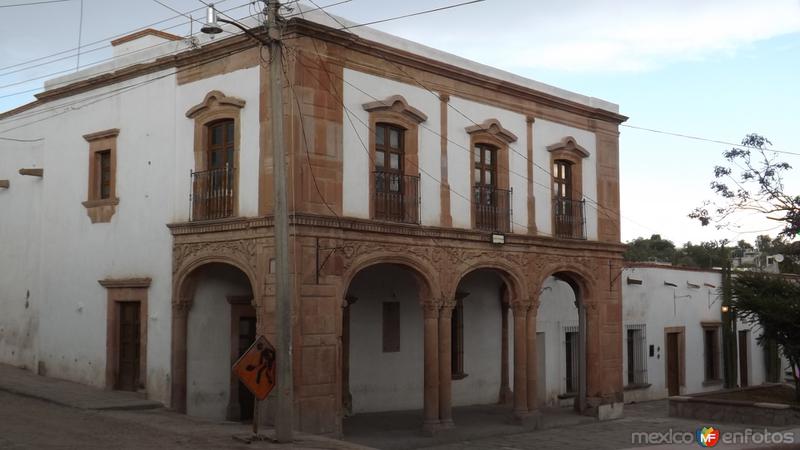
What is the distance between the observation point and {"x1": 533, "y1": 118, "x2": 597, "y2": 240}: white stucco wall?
20.5 meters

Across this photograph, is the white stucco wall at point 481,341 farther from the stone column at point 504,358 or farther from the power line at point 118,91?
the power line at point 118,91

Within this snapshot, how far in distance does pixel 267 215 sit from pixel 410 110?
3932 millimetres

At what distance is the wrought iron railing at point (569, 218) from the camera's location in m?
21.0

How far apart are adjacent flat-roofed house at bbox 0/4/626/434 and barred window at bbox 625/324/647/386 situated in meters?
4.49

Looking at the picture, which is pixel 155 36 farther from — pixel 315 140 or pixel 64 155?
pixel 315 140

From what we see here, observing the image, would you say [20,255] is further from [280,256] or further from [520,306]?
[520,306]

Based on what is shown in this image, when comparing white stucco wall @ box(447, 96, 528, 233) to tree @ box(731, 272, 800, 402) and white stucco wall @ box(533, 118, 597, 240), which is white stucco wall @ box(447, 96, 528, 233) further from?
tree @ box(731, 272, 800, 402)

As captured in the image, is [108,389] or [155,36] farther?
[155,36]

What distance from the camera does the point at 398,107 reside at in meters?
17.2

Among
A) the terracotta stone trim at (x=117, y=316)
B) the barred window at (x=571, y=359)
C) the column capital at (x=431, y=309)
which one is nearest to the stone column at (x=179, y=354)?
the terracotta stone trim at (x=117, y=316)

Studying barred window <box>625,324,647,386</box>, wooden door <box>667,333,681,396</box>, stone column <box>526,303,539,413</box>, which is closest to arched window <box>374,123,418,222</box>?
stone column <box>526,303,539,413</box>

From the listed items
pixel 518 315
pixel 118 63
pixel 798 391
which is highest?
pixel 118 63

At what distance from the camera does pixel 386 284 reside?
67.8ft

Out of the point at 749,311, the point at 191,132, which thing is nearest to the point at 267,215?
the point at 191,132
